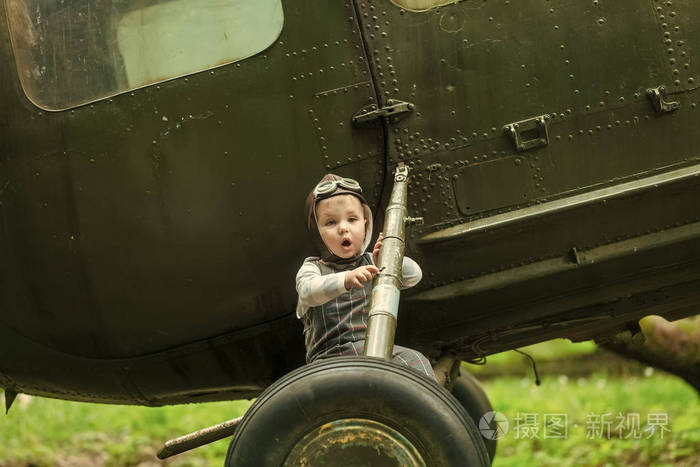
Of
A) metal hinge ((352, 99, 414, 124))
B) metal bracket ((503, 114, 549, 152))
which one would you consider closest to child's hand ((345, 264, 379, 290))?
metal hinge ((352, 99, 414, 124))

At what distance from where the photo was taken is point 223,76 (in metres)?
3.47

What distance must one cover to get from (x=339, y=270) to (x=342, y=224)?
18cm

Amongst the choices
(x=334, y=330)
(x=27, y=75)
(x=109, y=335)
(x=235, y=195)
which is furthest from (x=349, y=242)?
(x=27, y=75)

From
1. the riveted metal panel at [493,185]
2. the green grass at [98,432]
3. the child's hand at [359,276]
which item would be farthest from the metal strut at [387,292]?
the green grass at [98,432]

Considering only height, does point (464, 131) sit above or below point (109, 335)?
above

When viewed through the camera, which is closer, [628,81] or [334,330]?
[334,330]

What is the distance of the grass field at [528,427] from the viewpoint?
6043 millimetres

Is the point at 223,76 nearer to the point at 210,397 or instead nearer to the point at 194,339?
the point at 194,339

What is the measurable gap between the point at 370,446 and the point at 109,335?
1.46 meters

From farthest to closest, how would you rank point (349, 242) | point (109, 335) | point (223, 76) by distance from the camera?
point (109, 335) < point (223, 76) < point (349, 242)

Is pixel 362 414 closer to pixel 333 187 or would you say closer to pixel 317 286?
pixel 317 286

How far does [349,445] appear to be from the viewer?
2.73 m

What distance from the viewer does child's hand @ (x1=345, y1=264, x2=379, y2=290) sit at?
2885 millimetres

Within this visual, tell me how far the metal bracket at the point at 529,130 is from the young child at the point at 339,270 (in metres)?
0.65
